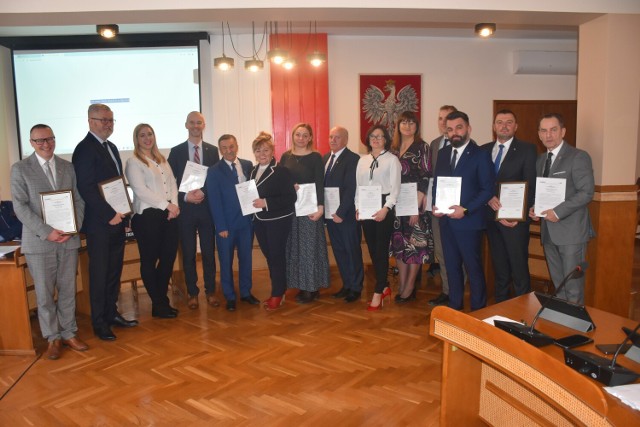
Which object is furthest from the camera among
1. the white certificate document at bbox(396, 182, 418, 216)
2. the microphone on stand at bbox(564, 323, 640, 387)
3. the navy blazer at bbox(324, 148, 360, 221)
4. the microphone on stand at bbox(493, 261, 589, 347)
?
the navy blazer at bbox(324, 148, 360, 221)

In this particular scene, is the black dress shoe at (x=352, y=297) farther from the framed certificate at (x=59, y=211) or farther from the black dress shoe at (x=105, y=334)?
the framed certificate at (x=59, y=211)

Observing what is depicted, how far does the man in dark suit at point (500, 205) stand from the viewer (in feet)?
11.9

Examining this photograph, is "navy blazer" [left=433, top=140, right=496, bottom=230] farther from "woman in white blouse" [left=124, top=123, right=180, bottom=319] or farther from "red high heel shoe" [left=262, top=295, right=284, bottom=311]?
"woman in white blouse" [left=124, top=123, right=180, bottom=319]

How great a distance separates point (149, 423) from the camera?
270cm

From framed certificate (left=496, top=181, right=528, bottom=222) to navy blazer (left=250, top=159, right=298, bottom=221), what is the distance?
5.51 ft

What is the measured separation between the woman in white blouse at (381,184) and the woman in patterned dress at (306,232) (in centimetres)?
40

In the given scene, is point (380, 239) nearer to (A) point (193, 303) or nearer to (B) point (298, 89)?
(A) point (193, 303)

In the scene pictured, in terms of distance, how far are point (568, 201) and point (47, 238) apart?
11.4ft

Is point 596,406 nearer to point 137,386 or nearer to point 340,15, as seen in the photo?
point 137,386

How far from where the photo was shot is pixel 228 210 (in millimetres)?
4355

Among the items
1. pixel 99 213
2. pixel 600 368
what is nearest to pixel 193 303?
pixel 99 213

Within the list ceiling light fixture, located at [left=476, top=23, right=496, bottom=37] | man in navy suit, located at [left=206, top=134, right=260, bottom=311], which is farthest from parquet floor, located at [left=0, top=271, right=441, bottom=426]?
ceiling light fixture, located at [left=476, top=23, right=496, bottom=37]

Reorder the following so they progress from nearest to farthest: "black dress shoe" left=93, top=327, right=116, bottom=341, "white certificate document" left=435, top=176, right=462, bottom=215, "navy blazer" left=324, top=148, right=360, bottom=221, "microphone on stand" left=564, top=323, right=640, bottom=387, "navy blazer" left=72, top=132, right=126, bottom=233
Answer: "microphone on stand" left=564, top=323, right=640, bottom=387, "navy blazer" left=72, top=132, right=126, bottom=233, "white certificate document" left=435, top=176, right=462, bottom=215, "black dress shoe" left=93, top=327, right=116, bottom=341, "navy blazer" left=324, top=148, right=360, bottom=221

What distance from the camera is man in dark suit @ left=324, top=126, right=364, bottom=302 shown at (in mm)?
4367
